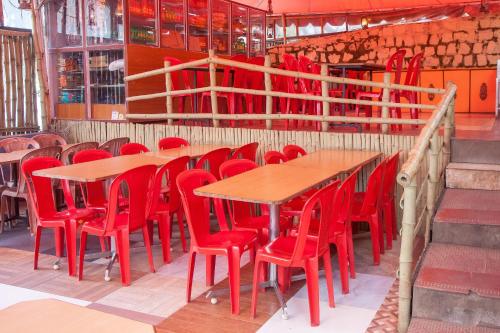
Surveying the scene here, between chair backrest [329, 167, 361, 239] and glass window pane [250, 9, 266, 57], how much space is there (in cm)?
812

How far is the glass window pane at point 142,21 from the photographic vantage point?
27.5ft

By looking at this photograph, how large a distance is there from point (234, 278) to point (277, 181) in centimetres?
78

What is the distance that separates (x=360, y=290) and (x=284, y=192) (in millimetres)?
1138

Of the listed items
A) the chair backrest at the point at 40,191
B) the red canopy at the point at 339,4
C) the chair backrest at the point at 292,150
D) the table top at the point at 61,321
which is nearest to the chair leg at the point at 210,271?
the chair backrest at the point at 40,191

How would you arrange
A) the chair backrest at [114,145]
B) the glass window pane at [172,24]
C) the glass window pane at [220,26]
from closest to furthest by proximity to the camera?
the chair backrest at [114,145]
the glass window pane at [172,24]
the glass window pane at [220,26]

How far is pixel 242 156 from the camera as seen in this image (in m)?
6.18

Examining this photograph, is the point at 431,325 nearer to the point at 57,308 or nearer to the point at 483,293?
the point at 483,293

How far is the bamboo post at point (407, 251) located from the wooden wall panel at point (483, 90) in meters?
7.67

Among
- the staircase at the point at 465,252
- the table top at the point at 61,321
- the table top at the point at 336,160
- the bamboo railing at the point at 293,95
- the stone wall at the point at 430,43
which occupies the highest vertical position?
the stone wall at the point at 430,43

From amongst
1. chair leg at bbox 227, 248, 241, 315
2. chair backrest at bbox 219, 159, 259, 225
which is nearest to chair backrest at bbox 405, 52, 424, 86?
chair backrest at bbox 219, 159, 259, 225

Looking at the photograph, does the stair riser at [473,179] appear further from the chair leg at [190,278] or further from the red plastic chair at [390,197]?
the chair leg at [190,278]

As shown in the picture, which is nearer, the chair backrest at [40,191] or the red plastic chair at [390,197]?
the chair backrest at [40,191]

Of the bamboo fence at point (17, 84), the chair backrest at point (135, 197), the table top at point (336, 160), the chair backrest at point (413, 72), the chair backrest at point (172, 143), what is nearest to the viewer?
the chair backrest at point (135, 197)

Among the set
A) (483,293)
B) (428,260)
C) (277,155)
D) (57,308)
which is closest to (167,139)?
(277,155)
